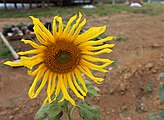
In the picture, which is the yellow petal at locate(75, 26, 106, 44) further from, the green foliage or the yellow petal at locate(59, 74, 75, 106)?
the green foliage

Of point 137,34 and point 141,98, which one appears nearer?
point 141,98

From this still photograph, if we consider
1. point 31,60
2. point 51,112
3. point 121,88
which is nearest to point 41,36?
point 31,60

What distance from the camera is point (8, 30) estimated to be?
5160mm

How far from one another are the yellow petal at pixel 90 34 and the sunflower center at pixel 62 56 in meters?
0.04

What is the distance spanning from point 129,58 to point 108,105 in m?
1.24

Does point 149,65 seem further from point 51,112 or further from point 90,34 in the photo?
point 90,34

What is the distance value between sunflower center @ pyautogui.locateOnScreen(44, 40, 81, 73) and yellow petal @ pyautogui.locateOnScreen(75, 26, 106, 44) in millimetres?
42

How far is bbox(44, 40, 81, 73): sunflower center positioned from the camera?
116 centimetres

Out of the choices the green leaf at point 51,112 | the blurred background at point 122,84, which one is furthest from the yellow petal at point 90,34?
the blurred background at point 122,84

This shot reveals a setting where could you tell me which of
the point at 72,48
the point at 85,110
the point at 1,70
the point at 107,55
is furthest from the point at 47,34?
the point at 107,55

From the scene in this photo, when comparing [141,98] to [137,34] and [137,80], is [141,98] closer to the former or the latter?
[137,80]

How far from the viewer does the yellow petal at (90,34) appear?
1.13 m

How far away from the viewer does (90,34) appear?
1.14 metres

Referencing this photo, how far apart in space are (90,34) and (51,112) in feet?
1.49
